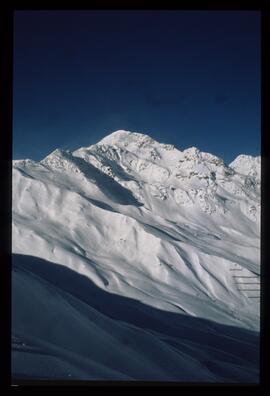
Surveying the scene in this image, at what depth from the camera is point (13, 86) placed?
1.11 m

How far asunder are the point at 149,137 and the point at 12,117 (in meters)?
81.9

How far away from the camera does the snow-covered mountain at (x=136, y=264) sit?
102 inches

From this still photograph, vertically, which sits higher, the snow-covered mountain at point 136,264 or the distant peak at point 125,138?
the distant peak at point 125,138

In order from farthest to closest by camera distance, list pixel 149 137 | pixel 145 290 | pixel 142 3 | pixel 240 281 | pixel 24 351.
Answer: pixel 149 137
pixel 240 281
pixel 145 290
pixel 24 351
pixel 142 3

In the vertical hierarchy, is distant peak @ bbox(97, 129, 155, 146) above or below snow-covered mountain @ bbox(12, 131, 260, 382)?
above

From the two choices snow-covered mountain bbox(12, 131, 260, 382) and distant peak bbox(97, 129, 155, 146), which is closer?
snow-covered mountain bbox(12, 131, 260, 382)

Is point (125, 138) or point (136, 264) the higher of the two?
point (125, 138)

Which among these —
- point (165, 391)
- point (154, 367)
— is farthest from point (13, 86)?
point (154, 367)

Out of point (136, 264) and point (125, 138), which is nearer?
point (136, 264)

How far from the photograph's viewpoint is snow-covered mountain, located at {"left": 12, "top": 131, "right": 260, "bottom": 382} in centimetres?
258

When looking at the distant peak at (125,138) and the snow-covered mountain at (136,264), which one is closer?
the snow-covered mountain at (136,264)

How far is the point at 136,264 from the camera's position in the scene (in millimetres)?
24688

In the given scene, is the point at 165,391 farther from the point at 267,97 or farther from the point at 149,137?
the point at 149,137

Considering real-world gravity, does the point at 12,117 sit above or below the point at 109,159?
below
